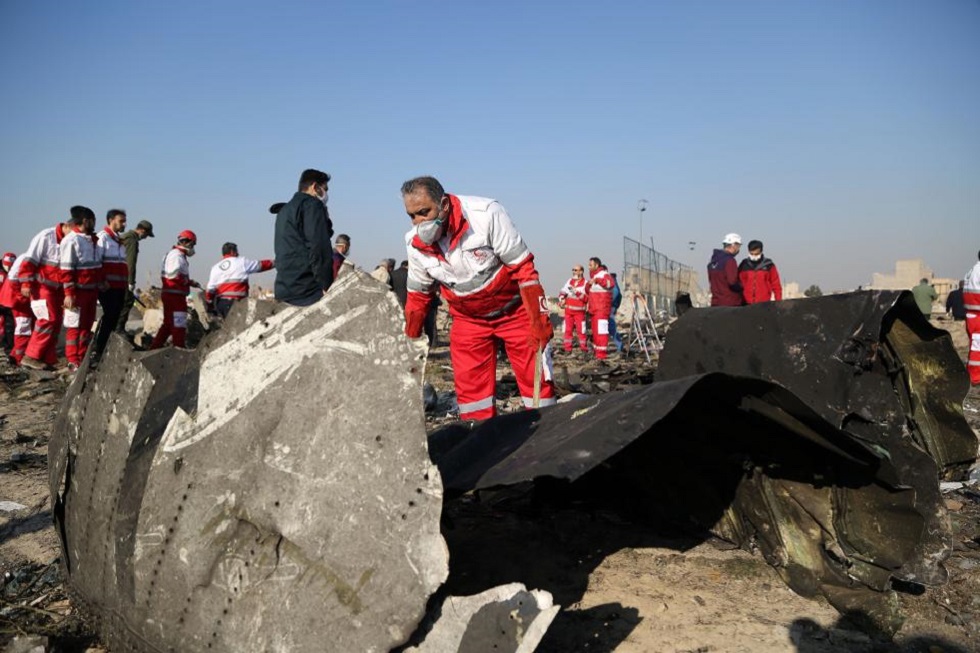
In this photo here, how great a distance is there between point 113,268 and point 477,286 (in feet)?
22.4

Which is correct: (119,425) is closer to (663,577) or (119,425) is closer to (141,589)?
(141,589)

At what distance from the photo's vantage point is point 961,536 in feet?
11.4

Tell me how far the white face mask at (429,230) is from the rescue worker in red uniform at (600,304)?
28.3ft

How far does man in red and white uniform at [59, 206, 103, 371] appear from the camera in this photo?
832 centimetres

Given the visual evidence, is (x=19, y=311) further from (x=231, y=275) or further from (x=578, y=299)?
(x=578, y=299)

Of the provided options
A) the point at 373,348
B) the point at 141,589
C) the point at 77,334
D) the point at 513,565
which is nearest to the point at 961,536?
the point at 513,565

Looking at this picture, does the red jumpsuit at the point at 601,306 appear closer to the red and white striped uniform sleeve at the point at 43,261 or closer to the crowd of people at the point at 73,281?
the crowd of people at the point at 73,281

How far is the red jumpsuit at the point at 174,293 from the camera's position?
389 inches

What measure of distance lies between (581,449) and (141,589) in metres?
1.55

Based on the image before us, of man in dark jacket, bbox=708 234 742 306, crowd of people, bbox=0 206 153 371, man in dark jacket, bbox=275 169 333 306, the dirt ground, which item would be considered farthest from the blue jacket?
man in dark jacket, bbox=708 234 742 306

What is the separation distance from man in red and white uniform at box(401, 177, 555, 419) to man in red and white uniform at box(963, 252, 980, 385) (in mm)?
6642

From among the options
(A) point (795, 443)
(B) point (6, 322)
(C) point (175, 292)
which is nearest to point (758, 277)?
(A) point (795, 443)

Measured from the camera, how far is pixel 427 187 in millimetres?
3891

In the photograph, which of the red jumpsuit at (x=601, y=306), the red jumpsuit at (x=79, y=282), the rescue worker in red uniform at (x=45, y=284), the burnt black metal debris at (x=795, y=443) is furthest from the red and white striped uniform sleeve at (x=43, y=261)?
the red jumpsuit at (x=601, y=306)
